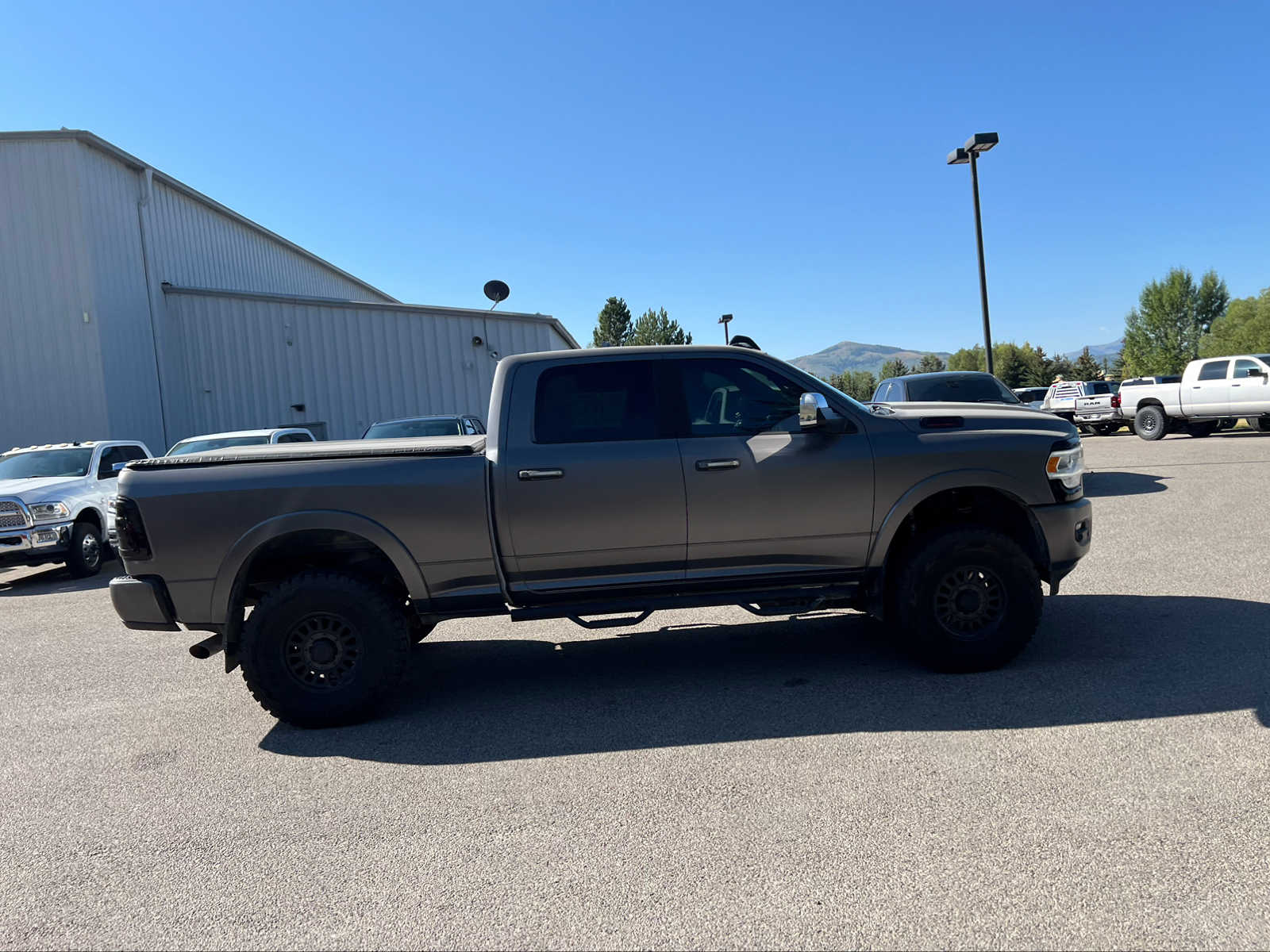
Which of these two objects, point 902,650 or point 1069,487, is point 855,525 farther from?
point 1069,487

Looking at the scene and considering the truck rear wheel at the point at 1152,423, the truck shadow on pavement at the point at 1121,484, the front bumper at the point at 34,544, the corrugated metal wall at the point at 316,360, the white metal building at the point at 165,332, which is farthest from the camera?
the truck rear wheel at the point at 1152,423

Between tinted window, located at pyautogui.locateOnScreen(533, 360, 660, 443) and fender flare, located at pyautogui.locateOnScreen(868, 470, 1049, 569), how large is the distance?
147 cm

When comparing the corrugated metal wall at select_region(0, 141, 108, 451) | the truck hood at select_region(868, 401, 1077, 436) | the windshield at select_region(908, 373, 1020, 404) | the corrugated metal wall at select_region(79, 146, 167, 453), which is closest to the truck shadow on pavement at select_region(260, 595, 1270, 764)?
the truck hood at select_region(868, 401, 1077, 436)

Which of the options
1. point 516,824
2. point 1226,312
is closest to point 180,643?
point 516,824

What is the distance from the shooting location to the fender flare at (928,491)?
522 cm

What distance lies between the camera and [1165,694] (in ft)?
15.4

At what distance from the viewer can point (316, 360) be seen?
869 inches

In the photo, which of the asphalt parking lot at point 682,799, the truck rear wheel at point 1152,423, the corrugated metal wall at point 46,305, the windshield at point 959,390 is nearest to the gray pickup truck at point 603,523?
the asphalt parking lot at point 682,799

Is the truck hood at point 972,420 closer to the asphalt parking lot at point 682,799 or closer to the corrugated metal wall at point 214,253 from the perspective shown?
the asphalt parking lot at point 682,799

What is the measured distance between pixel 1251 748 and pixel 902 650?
1.85 meters

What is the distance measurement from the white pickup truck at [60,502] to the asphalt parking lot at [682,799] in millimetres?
6064

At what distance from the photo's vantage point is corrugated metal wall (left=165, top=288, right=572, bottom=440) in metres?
21.9

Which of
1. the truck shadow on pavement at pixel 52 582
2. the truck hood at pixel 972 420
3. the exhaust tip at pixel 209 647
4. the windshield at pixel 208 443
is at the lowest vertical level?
the truck shadow on pavement at pixel 52 582

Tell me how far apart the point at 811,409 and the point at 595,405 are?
1272 millimetres
